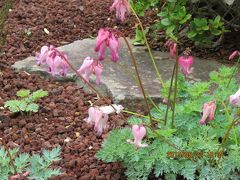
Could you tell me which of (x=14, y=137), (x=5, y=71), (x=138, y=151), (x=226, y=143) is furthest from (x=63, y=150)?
(x=5, y=71)

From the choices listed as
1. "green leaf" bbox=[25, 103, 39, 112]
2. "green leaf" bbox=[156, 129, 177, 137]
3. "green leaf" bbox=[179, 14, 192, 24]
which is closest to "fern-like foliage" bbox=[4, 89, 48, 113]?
"green leaf" bbox=[25, 103, 39, 112]

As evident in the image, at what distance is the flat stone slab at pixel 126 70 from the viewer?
137 inches

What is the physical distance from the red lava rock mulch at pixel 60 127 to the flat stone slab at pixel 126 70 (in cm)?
12

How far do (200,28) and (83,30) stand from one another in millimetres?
1094

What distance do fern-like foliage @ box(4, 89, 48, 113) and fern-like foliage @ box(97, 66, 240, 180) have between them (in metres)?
0.74

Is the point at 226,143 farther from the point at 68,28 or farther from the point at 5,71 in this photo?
the point at 68,28

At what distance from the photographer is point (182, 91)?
9.52 ft

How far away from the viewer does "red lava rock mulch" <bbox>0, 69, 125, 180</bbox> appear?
2.81 m

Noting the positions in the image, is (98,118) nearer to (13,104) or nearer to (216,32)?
(13,104)

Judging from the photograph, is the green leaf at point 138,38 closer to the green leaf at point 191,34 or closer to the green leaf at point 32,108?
the green leaf at point 191,34

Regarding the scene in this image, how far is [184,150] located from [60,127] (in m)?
0.90

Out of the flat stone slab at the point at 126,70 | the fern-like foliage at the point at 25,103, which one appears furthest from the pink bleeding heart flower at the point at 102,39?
the flat stone slab at the point at 126,70

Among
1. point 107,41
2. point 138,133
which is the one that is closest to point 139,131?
point 138,133

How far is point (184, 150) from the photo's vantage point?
2514mm
